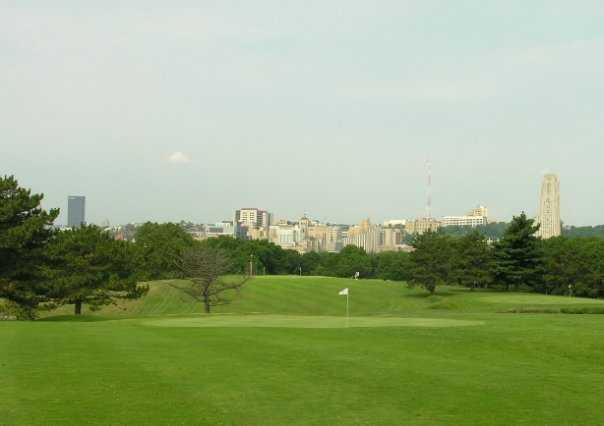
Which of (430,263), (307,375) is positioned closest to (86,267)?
(430,263)

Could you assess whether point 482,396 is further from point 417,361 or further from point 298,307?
point 298,307

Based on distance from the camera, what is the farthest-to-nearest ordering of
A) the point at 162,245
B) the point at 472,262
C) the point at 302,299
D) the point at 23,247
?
the point at 162,245 < the point at 472,262 < the point at 302,299 < the point at 23,247

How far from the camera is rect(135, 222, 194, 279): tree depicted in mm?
103419

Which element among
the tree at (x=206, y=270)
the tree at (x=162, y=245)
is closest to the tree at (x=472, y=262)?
the tree at (x=206, y=270)

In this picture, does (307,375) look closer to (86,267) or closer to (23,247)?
(23,247)

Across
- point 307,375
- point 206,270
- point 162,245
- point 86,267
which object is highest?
point 162,245

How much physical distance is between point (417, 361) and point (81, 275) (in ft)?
148

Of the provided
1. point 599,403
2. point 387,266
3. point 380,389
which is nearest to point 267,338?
point 380,389

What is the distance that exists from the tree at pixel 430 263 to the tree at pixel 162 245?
107 feet

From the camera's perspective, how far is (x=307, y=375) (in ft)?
53.2

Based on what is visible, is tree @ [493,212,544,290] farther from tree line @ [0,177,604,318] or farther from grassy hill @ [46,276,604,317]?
grassy hill @ [46,276,604,317]

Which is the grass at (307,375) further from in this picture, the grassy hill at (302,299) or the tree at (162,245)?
the tree at (162,245)

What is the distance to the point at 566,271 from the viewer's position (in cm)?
8694

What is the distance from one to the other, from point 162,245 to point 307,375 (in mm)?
104677
